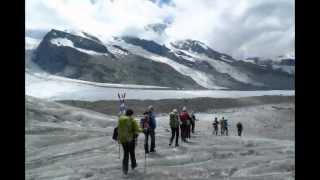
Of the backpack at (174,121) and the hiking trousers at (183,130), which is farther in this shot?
the hiking trousers at (183,130)

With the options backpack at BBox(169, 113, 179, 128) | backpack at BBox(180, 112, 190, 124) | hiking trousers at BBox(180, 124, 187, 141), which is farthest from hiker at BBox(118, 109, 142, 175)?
hiking trousers at BBox(180, 124, 187, 141)

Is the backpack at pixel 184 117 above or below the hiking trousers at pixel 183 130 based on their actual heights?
above

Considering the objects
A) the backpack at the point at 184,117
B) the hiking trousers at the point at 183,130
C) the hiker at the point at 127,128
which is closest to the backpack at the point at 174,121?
the backpack at the point at 184,117

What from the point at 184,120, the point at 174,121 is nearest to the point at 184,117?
the point at 184,120

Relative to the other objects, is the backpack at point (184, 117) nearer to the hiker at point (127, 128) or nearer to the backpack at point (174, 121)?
the backpack at point (174, 121)

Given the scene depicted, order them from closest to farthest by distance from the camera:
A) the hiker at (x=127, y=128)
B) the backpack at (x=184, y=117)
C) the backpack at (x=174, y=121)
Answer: the hiker at (x=127, y=128)
the backpack at (x=174, y=121)
the backpack at (x=184, y=117)

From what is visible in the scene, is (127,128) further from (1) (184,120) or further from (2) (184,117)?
(1) (184,120)

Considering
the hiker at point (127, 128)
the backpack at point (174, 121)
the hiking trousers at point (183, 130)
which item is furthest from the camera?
the hiking trousers at point (183, 130)

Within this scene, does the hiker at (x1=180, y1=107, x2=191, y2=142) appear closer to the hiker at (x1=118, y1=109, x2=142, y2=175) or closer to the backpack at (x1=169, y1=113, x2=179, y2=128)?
the backpack at (x1=169, y1=113, x2=179, y2=128)

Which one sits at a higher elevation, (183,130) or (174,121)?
(174,121)
